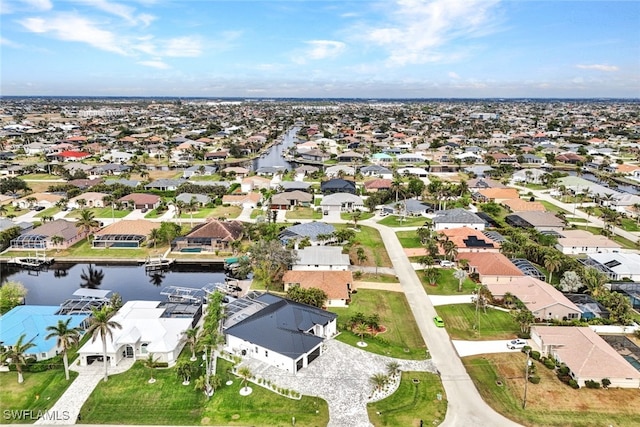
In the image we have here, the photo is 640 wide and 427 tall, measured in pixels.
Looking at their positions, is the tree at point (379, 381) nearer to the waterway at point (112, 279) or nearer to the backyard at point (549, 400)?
the backyard at point (549, 400)

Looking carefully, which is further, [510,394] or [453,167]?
[453,167]

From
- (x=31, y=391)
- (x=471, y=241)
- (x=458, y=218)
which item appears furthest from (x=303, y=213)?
(x=31, y=391)

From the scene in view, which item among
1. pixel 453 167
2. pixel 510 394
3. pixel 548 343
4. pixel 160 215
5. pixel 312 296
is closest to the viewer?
pixel 510 394

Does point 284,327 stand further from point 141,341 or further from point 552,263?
point 552,263

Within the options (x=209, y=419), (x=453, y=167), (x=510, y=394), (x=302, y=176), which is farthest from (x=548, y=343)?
(x=453, y=167)

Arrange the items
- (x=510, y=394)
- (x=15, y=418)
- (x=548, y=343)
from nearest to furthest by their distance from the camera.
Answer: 1. (x=15, y=418)
2. (x=510, y=394)
3. (x=548, y=343)

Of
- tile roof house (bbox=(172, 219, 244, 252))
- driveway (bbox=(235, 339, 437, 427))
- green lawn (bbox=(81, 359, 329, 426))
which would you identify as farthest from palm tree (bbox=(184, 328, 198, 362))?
tile roof house (bbox=(172, 219, 244, 252))

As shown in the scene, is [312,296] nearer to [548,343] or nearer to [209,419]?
[209,419]
